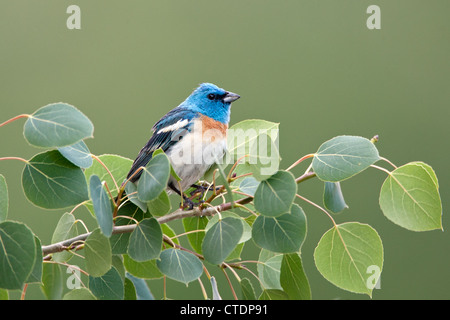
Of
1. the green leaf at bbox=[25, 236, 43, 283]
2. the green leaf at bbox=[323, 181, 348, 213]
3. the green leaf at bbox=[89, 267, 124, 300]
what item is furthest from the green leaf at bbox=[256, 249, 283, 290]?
the green leaf at bbox=[25, 236, 43, 283]

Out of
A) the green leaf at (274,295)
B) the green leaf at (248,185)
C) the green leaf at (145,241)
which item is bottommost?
the green leaf at (274,295)

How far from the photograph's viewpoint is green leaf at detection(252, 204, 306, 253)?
0.77m

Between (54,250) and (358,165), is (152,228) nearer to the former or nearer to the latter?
(54,250)

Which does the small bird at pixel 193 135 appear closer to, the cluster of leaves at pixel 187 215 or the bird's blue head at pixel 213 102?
the bird's blue head at pixel 213 102

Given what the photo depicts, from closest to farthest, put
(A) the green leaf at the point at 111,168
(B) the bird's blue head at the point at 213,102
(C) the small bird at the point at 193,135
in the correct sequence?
1. (A) the green leaf at the point at 111,168
2. (C) the small bird at the point at 193,135
3. (B) the bird's blue head at the point at 213,102

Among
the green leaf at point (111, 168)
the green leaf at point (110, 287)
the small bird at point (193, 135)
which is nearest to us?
the green leaf at point (110, 287)

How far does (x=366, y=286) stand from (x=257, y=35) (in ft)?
10.3

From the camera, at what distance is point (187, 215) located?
2.78 ft

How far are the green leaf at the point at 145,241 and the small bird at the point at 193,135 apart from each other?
1.27 ft

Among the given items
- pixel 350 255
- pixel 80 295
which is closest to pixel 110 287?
pixel 80 295

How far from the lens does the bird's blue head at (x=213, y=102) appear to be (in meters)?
1.46

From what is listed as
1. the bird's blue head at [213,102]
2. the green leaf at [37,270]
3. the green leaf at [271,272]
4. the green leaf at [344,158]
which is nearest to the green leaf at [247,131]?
the green leaf at [344,158]

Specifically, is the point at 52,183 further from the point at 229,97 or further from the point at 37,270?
the point at 229,97
